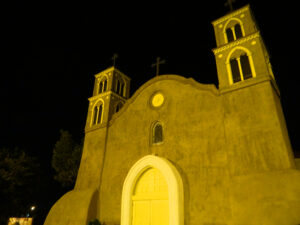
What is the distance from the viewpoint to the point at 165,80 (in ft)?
45.9

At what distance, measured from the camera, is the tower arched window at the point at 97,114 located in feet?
54.3

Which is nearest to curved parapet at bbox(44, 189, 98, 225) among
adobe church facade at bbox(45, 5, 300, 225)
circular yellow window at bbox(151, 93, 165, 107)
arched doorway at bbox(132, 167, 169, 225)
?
adobe church facade at bbox(45, 5, 300, 225)

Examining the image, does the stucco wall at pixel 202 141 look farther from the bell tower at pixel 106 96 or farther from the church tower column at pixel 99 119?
the bell tower at pixel 106 96

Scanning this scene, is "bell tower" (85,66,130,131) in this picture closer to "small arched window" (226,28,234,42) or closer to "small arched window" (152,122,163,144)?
"small arched window" (152,122,163,144)

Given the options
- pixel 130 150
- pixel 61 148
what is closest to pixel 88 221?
pixel 130 150

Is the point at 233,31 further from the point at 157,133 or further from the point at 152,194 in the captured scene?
the point at 152,194

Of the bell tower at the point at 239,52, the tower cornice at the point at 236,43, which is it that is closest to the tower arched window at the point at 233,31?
the bell tower at the point at 239,52

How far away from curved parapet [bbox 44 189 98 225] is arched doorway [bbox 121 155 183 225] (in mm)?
2253

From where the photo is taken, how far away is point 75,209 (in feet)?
41.7

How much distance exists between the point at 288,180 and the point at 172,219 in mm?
5001

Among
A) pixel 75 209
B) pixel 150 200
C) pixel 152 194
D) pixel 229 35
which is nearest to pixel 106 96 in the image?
pixel 75 209

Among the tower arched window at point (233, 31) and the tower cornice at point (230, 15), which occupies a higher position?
the tower cornice at point (230, 15)

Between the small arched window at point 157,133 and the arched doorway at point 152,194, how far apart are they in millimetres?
1377

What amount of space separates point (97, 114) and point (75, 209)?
686cm
